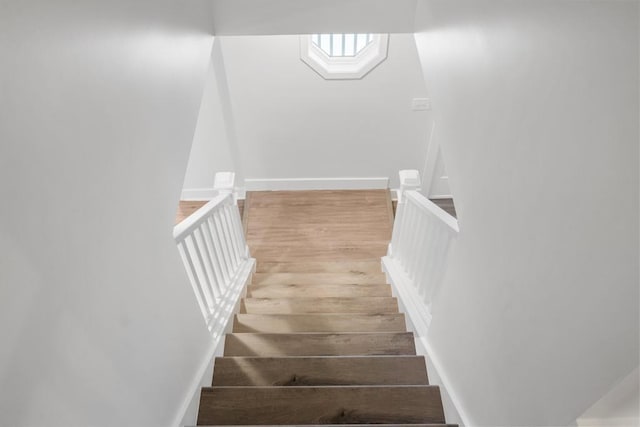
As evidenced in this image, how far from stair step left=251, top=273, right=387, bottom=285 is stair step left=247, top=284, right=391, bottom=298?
3.5 inches

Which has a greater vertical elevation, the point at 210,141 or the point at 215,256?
the point at 210,141

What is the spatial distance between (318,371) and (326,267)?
152 cm

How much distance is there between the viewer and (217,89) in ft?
12.2

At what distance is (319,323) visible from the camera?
2467 millimetres

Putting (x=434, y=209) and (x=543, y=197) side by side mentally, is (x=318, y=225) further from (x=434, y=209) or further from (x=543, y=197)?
(x=543, y=197)

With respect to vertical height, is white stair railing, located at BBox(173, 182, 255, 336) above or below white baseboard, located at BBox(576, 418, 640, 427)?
below

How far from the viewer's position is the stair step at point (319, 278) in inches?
125

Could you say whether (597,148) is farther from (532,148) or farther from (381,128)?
(381,128)

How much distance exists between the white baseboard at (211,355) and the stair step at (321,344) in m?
0.11

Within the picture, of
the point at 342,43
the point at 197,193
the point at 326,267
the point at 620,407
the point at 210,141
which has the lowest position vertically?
the point at 326,267

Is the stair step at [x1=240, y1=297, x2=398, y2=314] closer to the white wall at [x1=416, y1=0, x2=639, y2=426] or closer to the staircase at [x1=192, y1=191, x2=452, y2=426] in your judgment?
the staircase at [x1=192, y1=191, x2=452, y2=426]

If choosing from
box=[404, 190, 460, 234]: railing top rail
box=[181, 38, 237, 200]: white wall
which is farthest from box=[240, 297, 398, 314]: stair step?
box=[181, 38, 237, 200]: white wall

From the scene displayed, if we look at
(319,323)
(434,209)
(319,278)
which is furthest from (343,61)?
(319,323)

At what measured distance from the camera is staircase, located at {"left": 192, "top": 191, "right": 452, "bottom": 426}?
5.84ft
